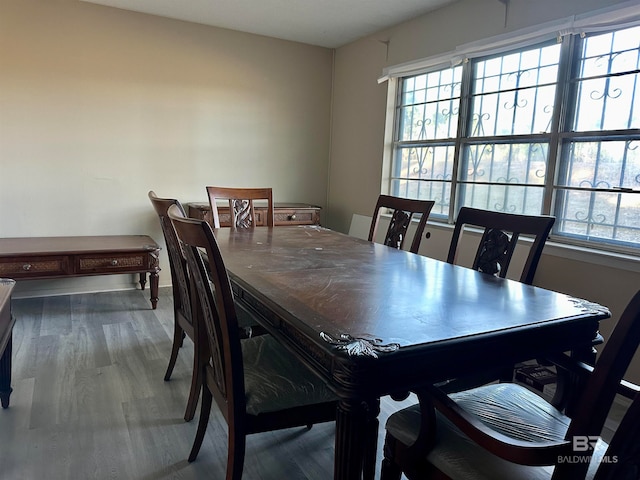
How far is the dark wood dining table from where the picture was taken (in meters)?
1.01

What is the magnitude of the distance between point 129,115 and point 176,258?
7.95 ft

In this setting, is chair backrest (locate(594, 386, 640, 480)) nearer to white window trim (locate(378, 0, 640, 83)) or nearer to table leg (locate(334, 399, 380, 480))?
table leg (locate(334, 399, 380, 480))

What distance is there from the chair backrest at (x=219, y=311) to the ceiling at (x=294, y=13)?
2.72 m

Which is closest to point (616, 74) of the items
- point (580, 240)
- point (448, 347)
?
point (580, 240)

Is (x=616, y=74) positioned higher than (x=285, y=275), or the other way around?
(x=616, y=74)

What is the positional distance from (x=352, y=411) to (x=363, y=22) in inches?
141

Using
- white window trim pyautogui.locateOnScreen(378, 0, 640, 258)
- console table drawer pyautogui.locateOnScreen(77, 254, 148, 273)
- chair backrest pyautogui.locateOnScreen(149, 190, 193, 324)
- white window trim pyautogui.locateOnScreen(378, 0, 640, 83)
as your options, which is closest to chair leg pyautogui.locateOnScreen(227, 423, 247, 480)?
chair backrest pyautogui.locateOnScreen(149, 190, 193, 324)

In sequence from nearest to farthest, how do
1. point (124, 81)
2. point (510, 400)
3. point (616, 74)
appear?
point (510, 400)
point (616, 74)
point (124, 81)

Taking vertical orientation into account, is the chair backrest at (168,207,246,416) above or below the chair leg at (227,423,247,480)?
above

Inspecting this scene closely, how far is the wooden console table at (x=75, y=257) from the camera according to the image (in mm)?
3037

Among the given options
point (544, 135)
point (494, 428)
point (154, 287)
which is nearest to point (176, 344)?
point (154, 287)

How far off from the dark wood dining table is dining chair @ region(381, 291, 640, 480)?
89 millimetres

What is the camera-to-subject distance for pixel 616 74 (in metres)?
2.40

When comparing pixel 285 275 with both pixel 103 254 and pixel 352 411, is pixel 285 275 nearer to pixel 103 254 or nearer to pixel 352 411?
pixel 352 411
